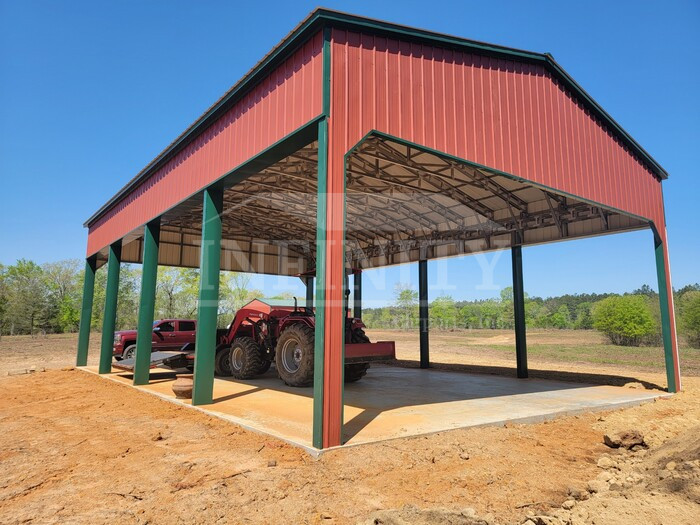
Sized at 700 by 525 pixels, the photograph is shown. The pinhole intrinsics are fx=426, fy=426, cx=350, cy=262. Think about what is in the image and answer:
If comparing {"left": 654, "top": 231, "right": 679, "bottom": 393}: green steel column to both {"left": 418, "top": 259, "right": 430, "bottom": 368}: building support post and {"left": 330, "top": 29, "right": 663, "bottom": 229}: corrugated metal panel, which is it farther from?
{"left": 418, "top": 259, "right": 430, "bottom": 368}: building support post

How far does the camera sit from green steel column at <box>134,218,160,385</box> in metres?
10.2

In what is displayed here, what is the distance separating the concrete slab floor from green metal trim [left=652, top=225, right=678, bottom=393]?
1.92 feet

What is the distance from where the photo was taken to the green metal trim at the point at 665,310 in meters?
9.95

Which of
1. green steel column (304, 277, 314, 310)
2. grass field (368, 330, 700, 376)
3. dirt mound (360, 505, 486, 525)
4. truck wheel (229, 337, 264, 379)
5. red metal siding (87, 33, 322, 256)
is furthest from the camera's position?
green steel column (304, 277, 314, 310)

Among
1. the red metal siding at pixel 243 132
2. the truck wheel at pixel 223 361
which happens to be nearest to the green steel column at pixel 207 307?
the red metal siding at pixel 243 132

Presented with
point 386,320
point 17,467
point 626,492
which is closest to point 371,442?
point 626,492

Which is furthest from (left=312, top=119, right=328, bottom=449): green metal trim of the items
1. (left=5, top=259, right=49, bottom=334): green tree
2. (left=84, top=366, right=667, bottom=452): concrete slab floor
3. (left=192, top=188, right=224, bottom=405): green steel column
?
(left=5, top=259, right=49, bottom=334): green tree

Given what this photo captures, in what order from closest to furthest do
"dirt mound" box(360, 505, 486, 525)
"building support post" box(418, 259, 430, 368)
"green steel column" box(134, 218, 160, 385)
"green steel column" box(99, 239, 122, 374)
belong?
"dirt mound" box(360, 505, 486, 525) < "green steel column" box(134, 218, 160, 385) < "green steel column" box(99, 239, 122, 374) < "building support post" box(418, 259, 430, 368)

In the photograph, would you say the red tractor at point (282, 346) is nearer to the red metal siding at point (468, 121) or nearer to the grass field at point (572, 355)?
the red metal siding at point (468, 121)

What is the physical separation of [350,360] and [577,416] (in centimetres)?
428

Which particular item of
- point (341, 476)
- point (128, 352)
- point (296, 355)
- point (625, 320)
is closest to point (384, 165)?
point (296, 355)

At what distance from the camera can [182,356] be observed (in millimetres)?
11016

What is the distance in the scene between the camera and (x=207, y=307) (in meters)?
7.98

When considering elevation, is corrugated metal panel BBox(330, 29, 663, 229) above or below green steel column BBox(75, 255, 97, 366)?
above
